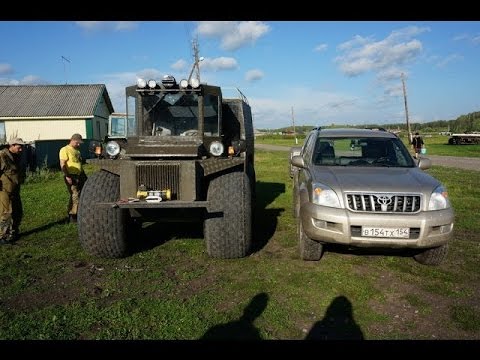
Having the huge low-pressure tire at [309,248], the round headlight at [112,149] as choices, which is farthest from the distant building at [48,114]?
the huge low-pressure tire at [309,248]

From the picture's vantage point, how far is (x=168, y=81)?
6.27 meters

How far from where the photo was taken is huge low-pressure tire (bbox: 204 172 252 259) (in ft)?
18.1

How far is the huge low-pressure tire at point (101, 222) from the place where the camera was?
547 cm

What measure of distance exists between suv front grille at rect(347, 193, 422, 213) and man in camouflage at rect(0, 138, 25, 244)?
5.46 m

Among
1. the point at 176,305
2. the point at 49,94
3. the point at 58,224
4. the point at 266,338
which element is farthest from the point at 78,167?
the point at 49,94

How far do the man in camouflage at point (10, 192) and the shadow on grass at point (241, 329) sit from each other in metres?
4.68

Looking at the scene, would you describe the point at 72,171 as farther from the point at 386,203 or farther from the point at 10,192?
the point at 386,203

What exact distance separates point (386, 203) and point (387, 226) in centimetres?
28

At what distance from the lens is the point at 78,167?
8.43 meters

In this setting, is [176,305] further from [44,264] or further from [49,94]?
[49,94]

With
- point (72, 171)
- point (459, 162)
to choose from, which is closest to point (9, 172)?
point (72, 171)

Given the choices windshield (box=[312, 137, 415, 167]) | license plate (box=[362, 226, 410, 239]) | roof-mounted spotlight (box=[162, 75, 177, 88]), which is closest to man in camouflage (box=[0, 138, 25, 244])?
roof-mounted spotlight (box=[162, 75, 177, 88])

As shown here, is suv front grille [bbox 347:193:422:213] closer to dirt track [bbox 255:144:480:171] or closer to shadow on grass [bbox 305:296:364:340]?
shadow on grass [bbox 305:296:364:340]

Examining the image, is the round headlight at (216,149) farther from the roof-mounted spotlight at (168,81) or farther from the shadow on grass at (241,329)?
the shadow on grass at (241,329)
